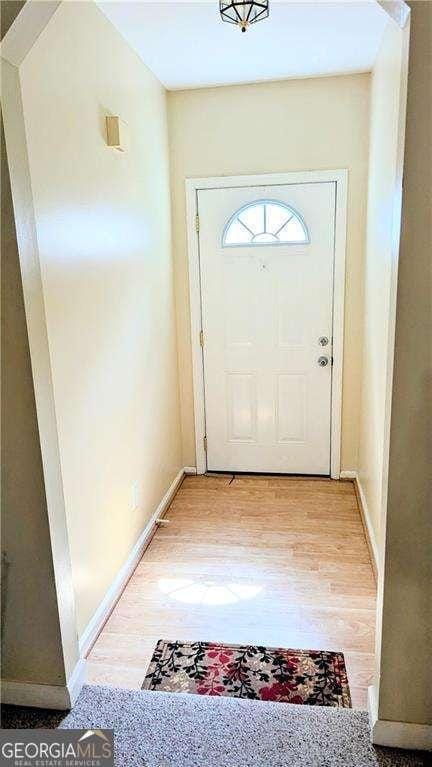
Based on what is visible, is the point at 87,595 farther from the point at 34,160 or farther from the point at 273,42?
the point at 273,42

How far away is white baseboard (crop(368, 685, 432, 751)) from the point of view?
5.08 feet

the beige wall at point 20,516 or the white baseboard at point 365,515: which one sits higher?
the beige wall at point 20,516

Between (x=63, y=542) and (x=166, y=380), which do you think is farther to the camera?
(x=166, y=380)

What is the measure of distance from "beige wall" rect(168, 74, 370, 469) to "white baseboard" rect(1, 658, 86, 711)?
254 centimetres

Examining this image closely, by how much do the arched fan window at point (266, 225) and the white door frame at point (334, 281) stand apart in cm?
16

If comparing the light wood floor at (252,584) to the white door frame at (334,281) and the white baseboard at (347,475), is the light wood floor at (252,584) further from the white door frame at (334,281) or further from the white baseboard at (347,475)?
the white door frame at (334,281)

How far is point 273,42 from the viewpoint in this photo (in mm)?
2549

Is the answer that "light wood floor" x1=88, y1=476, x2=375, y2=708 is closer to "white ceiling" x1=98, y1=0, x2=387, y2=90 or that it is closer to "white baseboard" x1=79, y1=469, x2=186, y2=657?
"white baseboard" x1=79, y1=469, x2=186, y2=657

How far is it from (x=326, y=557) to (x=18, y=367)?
1913 mm

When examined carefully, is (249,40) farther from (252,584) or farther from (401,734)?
(401,734)

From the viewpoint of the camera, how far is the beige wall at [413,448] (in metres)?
1.26

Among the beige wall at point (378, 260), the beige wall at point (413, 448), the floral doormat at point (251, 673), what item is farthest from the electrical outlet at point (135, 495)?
the beige wall at point (413, 448)

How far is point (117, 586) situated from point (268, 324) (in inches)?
76.7

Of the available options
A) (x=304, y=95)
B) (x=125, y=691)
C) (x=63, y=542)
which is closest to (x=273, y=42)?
(x=304, y=95)
